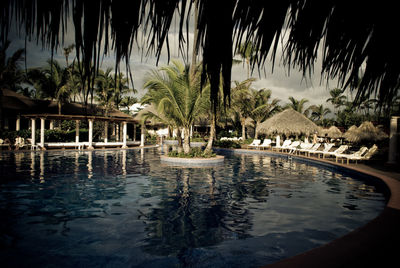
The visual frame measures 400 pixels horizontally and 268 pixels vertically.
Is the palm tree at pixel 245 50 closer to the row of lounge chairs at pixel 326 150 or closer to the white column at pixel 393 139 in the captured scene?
the white column at pixel 393 139

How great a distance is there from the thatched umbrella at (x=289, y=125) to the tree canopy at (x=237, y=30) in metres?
21.2

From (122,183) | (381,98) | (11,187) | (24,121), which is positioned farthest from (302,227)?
(24,121)

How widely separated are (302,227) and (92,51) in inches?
194

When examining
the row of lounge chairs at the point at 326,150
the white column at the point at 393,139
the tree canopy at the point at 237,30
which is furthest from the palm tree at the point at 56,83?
the tree canopy at the point at 237,30

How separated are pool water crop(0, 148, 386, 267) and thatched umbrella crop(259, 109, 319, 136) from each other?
1280 centimetres

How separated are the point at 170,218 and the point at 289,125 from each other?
18881 millimetres

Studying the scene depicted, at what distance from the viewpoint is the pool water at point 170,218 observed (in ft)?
12.2

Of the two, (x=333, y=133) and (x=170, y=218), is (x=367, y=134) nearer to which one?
(x=333, y=133)

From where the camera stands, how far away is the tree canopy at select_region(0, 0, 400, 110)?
0.94 metres

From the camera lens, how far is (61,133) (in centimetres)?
2084

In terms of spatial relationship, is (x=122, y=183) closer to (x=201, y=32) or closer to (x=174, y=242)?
(x=174, y=242)

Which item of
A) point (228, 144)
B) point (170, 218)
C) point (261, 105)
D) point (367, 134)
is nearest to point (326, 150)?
point (367, 134)

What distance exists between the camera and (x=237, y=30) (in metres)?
1.28

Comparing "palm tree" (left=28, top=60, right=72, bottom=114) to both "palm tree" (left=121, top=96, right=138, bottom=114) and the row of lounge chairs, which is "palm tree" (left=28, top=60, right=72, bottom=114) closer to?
"palm tree" (left=121, top=96, right=138, bottom=114)
